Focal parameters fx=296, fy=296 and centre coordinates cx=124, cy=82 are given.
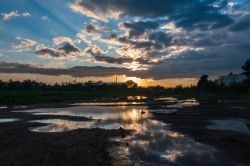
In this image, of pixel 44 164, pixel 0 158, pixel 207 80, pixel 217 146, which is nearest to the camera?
pixel 44 164

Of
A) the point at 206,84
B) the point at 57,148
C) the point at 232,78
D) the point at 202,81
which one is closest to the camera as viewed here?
the point at 57,148

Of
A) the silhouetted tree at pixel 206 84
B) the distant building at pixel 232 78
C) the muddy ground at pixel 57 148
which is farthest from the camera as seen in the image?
the distant building at pixel 232 78

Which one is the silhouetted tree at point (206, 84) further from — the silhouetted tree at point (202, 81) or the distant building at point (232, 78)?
the distant building at point (232, 78)

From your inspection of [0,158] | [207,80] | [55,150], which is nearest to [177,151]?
[55,150]

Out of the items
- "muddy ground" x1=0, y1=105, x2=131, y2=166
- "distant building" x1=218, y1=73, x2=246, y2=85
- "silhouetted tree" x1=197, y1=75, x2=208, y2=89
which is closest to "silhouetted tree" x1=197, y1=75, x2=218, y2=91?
"silhouetted tree" x1=197, y1=75, x2=208, y2=89

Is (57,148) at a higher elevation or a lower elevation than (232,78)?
lower

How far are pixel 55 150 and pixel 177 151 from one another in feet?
23.6

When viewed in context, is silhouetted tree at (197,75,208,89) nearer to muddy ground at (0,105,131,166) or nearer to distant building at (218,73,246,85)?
distant building at (218,73,246,85)

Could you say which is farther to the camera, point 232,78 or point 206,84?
point 232,78

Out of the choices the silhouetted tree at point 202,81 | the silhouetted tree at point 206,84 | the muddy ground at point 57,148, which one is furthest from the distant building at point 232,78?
the muddy ground at point 57,148

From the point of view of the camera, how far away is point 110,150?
17.6 m

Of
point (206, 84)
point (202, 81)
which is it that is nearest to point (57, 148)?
point (206, 84)

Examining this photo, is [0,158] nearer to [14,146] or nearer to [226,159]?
[14,146]

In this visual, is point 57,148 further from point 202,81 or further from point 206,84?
point 202,81
